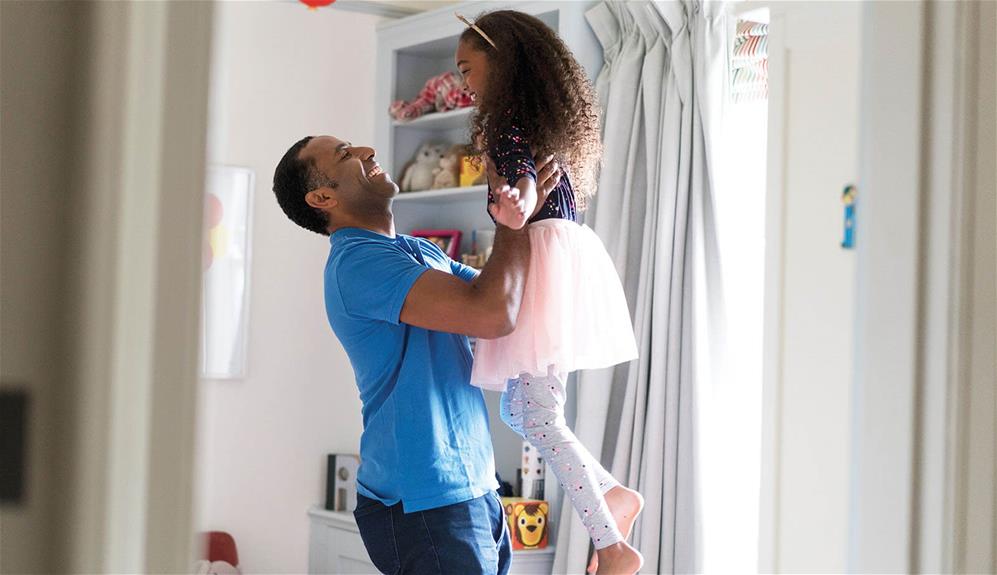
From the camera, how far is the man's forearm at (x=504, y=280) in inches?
65.6

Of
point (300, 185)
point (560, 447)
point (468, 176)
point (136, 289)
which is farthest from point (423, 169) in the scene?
point (136, 289)

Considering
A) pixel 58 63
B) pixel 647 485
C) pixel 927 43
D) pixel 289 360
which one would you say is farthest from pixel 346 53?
pixel 58 63

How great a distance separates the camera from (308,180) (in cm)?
206

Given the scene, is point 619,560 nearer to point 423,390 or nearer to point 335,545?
point 423,390

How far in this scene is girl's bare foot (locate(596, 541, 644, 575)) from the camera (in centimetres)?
192

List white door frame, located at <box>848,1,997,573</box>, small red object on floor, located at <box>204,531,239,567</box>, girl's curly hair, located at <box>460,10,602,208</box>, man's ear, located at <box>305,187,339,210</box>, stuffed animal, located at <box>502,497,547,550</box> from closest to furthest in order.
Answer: white door frame, located at <box>848,1,997,573</box> < girl's curly hair, located at <box>460,10,602,208</box> < man's ear, located at <box>305,187,339,210</box> < stuffed animal, located at <box>502,497,547,550</box> < small red object on floor, located at <box>204,531,239,567</box>

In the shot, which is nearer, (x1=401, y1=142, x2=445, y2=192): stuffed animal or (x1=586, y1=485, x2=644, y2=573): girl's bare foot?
(x1=586, y1=485, x2=644, y2=573): girl's bare foot

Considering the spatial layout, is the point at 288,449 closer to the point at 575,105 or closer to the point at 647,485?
the point at 647,485

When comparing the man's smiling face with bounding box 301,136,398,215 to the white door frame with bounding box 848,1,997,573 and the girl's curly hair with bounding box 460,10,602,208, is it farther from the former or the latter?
the white door frame with bounding box 848,1,997,573

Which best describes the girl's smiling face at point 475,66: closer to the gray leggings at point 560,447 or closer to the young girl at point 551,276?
the young girl at point 551,276

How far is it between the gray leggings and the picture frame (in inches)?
72.9

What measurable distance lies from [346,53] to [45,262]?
3.73 metres

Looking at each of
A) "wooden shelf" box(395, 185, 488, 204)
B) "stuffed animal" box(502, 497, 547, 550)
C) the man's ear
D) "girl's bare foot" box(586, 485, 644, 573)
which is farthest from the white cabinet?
the man's ear

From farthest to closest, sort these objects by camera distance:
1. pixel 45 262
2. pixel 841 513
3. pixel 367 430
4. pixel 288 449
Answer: pixel 288 449
pixel 367 430
pixel 841 513
pixel 45 262
